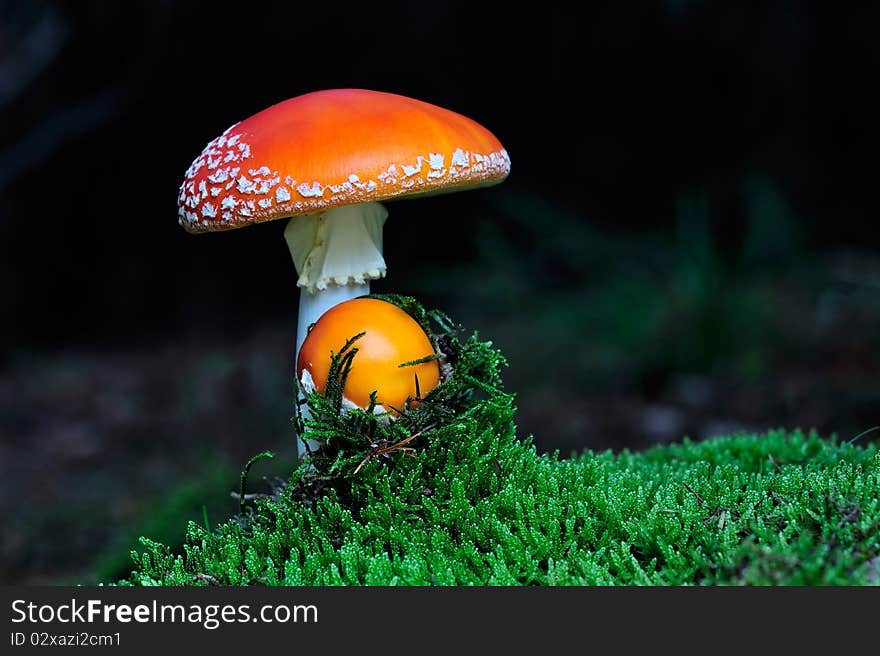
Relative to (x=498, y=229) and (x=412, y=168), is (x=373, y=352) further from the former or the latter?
(x=498, y=229)

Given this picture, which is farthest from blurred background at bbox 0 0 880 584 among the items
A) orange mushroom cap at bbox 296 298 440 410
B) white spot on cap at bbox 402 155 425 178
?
white spot on cap at bbox 402 155 425 178

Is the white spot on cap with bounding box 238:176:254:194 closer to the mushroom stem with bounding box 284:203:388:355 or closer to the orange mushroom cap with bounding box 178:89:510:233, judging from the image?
the orange mushroom cap with bounding box 178:89:510:233

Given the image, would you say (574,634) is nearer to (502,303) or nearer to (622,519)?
(622,519)

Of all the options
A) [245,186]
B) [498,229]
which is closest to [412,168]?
[245,186]

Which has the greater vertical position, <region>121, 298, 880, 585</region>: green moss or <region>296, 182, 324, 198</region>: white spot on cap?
<region>296, 182, 324, 198</region>: white spot on cap

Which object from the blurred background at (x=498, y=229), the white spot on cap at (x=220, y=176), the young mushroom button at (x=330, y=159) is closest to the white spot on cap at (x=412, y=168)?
the young mushroom button at (x=330, y=159)

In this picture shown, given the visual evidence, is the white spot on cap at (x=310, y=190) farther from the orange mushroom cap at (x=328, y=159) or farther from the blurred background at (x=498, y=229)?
the blurred background at (x=498, y=229)
